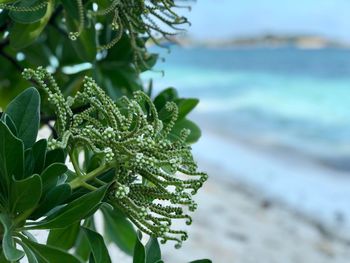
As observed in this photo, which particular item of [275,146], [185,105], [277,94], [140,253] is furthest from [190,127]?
[277,94]

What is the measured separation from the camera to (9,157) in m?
0.46

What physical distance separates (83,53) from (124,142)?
0.31 meters

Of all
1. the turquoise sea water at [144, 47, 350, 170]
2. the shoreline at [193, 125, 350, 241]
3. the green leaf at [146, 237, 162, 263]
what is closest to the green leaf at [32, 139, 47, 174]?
the green leaf at [146, 237, 162, 263]

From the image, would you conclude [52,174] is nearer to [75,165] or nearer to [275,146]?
[75,165]

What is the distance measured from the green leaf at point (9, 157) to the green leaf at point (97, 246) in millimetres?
73

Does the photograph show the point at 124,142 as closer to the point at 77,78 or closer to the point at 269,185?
the point at 77,78

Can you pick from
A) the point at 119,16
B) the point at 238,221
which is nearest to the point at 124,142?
the point at 119,16

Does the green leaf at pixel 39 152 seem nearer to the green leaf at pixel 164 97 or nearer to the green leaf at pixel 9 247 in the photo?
the green leaf at pixel 9 247

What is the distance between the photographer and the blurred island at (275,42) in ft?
80.7

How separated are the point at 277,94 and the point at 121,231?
1381 cm

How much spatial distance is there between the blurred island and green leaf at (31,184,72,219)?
76.9ft

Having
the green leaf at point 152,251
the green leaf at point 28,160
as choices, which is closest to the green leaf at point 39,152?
the green leaf at point 28,160

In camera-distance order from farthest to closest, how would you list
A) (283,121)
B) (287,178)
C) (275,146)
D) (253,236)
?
(283,121), (275,146), (287,178), (253,236)

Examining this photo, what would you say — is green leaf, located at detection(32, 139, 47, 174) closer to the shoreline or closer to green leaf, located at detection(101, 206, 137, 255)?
green leaf, located at detection(101, 206, 137, 255)
